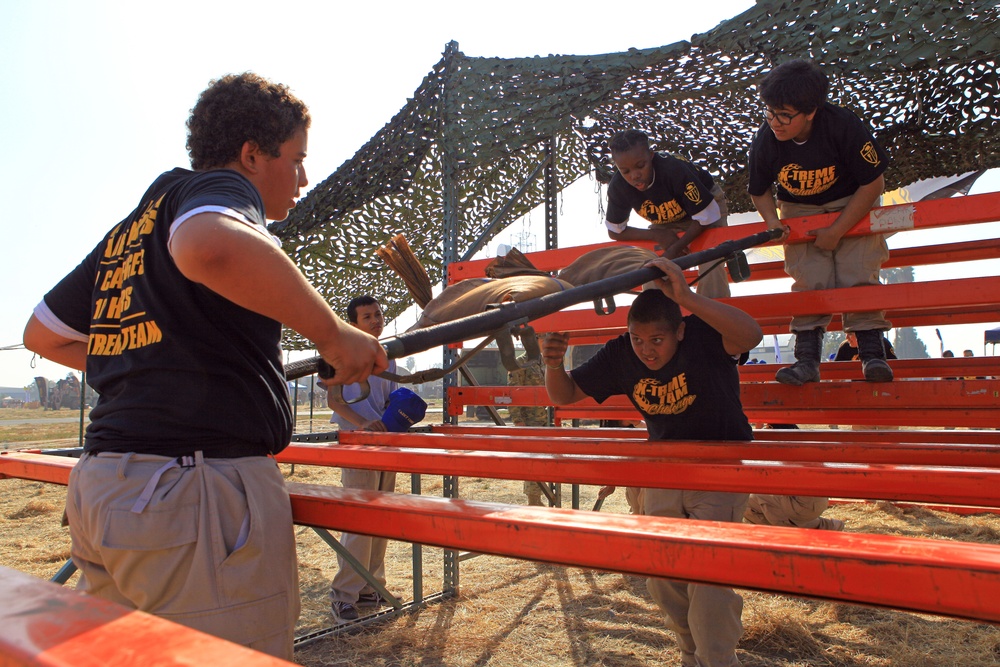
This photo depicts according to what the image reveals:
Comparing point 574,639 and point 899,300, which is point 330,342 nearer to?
point 899,300

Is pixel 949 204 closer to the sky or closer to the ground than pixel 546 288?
closer to the sky

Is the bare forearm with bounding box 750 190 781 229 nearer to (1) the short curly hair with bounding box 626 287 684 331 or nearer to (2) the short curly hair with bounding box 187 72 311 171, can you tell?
(1) the short curly hair with bounding box 626 287 684 331

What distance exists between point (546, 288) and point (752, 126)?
103 inches

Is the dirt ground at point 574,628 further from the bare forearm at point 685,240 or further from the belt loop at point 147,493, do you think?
A: the belt loop at point 147,493

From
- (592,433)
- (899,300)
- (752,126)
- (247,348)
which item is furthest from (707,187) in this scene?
(247,348)

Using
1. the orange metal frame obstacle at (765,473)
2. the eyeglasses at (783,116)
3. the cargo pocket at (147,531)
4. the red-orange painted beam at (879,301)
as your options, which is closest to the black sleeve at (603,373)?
the orange metal frame obstacle at (765,473)

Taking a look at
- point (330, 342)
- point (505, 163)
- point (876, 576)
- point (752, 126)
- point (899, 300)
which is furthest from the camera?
point (505, 163)

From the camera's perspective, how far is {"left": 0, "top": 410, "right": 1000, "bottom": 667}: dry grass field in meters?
3.14

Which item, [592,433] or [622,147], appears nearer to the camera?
[622,147]

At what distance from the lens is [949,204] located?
2.73 m

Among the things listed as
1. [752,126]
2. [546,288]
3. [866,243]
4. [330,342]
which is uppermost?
[752,126]

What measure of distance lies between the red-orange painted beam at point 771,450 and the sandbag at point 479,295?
2.07 ft

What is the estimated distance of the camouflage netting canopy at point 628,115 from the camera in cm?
330

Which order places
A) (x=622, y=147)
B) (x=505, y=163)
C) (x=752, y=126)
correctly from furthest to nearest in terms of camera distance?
(x=505, y=163), (x=752, y=126), (x=622, y=147)
